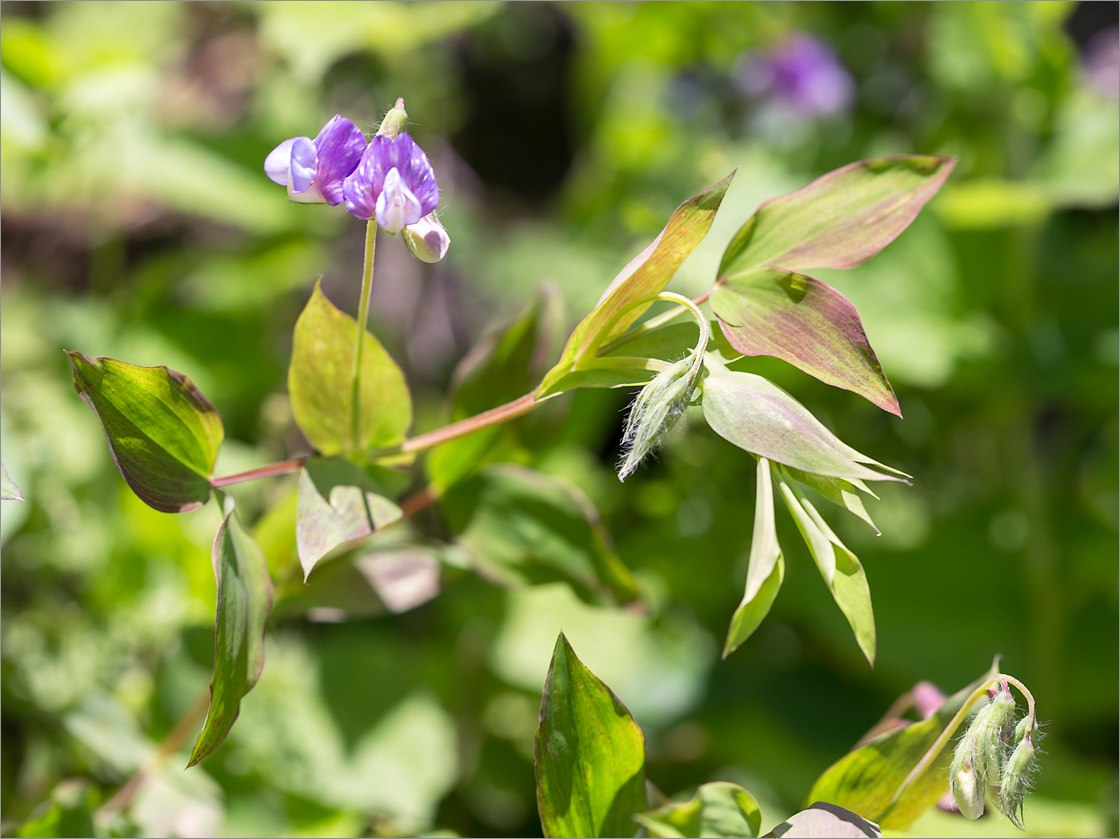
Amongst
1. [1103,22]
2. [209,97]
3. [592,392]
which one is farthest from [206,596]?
[1103,22]

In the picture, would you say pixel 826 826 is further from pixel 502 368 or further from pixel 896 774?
pixel 502 368

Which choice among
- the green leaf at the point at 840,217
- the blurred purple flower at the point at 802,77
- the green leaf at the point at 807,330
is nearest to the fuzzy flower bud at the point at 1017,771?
the green leaf at the point at 807,330

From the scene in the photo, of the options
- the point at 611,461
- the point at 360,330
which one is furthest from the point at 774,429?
the point at 611,461

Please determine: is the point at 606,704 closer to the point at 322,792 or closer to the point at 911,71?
the point at 322,792

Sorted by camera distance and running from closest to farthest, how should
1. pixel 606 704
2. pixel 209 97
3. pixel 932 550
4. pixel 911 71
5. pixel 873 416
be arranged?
pixel 606 704 → pixel 932 550 → pixel 873 416 → pixel 911 71 → pixel 209 97

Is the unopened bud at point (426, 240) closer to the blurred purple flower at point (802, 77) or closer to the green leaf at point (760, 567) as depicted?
the green leaf at point (760, 567)
